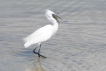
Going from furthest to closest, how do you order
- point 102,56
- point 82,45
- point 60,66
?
point 82,45
point 102,56
point 60,66

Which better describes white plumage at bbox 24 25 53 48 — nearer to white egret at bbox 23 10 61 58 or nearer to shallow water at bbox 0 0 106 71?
white egret at bbox 23 10 61 58

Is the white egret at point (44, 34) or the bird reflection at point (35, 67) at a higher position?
the white egret at point (44, 34)

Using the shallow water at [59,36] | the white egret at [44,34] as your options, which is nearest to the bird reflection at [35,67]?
the shallow water at [59,36]

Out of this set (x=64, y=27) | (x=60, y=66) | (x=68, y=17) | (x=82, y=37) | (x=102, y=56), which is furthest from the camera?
(x=68, y=17)

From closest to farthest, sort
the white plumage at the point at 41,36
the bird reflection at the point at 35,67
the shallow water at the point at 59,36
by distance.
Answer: the bird reflection at the point at 35,67 → the shallow water at the point at 59,36 → the white plumage at the point at 41,36

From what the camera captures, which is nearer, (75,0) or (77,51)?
(77,51)

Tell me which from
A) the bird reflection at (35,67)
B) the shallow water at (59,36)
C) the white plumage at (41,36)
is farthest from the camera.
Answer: the white plumage at (41,36)

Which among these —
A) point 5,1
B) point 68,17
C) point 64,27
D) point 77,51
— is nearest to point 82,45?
point 77,51

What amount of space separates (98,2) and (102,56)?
16.1 ft

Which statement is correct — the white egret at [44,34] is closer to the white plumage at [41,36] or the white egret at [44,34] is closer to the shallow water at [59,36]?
the white plumage at [41,36]

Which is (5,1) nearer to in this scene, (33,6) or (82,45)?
(33,6)

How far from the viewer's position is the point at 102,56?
8086 millimetres

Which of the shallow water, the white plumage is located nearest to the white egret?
the white plumage

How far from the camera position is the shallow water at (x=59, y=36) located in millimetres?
7715
